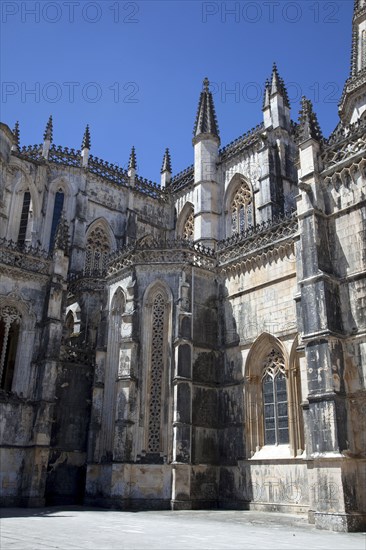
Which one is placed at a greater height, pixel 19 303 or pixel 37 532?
pixel 19 303

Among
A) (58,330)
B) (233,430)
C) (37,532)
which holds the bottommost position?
(37,532)

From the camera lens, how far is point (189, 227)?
→ 37.2 m

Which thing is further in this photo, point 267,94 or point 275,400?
point 267,94

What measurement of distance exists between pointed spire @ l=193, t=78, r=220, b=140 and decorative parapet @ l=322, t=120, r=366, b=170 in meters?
16.1

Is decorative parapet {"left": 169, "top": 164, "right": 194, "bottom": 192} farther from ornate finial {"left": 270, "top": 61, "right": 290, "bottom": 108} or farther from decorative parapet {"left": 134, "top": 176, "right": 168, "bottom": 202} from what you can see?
ornate finial {"left": 270, "top": 61, "right": 290, "bottom": 108}

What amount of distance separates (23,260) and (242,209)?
562 inches

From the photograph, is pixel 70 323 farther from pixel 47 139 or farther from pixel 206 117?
pixel 206 117

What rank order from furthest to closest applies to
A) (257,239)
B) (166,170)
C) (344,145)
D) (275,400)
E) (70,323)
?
(166,170) < (70,323) < (257,239) < (275,400) < (344,145)

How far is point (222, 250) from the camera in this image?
2431cm

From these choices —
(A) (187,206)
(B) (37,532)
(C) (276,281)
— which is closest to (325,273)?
(C) (276,281)

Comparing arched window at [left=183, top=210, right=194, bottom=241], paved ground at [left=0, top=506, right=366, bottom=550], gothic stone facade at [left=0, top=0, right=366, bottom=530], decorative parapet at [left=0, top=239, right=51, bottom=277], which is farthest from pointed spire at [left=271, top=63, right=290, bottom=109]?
paved ground at [left=0, top=506, right=366, bottom=550]

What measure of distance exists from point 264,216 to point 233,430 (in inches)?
512

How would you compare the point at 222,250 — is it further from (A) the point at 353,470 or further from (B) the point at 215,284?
(A) the point at 353,470

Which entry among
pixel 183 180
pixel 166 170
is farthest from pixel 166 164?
pixel 183 180
